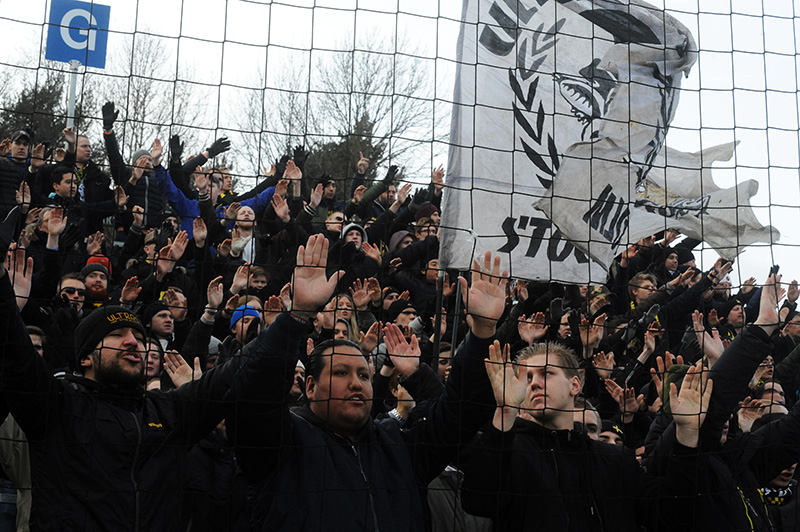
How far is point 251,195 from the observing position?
282 inches

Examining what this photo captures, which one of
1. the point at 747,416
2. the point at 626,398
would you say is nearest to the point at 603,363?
the point at 626,398

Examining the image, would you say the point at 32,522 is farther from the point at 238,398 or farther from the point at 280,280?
the point at 280,280

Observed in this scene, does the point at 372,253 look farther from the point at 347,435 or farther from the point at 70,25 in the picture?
the point at 347,435

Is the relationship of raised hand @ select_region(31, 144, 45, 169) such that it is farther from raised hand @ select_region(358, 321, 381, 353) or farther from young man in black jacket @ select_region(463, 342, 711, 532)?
young man in black jacket @ select_region(463, 342, 711, 532)

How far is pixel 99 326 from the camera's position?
146 inches

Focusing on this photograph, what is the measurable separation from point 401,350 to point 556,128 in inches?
93.0

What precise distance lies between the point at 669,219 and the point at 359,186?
2.64 meters

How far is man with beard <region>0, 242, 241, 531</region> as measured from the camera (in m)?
3.24

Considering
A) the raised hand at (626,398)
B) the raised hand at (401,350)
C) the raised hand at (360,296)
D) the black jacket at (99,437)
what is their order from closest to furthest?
the black jacket at (99,437) → the raised hand at (401,350) → the raised hand at (626,398) → the raised hand at (360,296)

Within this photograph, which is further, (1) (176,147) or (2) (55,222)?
(1) (176,147)

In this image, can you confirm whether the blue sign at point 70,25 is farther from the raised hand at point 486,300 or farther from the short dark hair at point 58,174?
the raised hand at point 486,300

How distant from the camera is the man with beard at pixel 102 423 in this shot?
3.24m

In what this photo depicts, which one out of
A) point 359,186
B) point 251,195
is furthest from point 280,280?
point 359,186

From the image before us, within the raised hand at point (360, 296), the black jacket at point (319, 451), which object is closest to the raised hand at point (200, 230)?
the raised hand at point (360, 296)
